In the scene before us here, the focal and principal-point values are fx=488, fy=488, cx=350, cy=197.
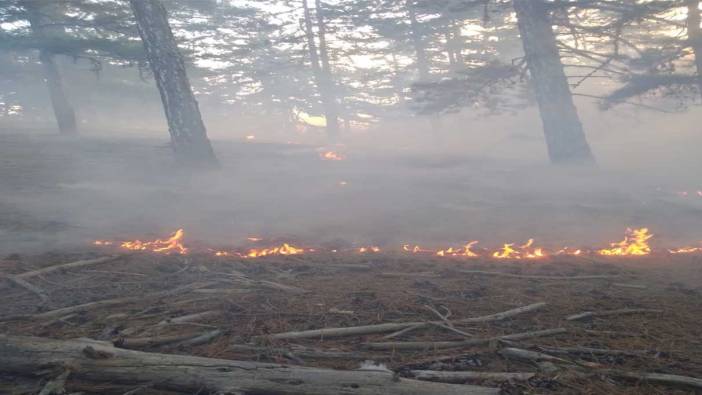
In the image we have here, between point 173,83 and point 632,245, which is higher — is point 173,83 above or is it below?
above

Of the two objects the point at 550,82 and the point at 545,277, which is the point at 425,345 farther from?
the point at 550,82

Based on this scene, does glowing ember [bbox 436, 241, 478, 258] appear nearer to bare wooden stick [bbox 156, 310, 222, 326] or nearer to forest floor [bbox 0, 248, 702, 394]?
forest floor [bbox 0, 248, 702, 394]

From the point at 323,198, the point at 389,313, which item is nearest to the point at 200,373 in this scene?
the point at 389,313

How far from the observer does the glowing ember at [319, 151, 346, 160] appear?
21053 millimetres

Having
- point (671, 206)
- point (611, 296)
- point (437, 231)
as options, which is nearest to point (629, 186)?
point (671, 206)

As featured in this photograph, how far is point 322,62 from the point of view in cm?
3406

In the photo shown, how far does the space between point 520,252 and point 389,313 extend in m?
4.64

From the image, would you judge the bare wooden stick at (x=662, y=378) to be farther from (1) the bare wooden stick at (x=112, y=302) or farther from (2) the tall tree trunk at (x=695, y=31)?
(2) the tall tree trunk at (x=695, y=31)

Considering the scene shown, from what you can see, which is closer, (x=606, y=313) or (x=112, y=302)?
(x=606, y=313)

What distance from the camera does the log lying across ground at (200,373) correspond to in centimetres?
313

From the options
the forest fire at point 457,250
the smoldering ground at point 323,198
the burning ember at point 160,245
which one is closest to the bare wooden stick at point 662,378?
the forest fire at point 457,250

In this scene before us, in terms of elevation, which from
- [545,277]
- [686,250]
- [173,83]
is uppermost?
[173,83]

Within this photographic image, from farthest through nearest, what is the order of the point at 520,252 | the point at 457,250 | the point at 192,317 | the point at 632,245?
1. the point at 632,245
2. the point at 457,250
3. the point at 520,252
4. the point at 192,317

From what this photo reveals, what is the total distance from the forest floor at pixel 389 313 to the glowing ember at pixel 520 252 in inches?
25.2
